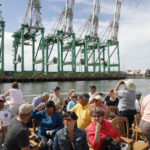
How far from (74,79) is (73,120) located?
49864 mm

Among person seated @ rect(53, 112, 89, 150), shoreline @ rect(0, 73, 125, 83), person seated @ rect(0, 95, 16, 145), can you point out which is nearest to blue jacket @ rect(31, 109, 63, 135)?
person seated @ rect(0, 95, 16, 145)

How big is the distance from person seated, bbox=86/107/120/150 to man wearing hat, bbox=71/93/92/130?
0.71 metres

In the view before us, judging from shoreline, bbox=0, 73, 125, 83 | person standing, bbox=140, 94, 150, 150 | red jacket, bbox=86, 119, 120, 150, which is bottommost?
red jacket, bbox=86, 119, 120, 150

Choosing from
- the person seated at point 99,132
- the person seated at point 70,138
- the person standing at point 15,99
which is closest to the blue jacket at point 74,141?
the person seated at point 70,138

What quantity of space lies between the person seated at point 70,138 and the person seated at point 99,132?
256mm

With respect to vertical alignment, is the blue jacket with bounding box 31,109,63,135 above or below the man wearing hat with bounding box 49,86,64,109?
below

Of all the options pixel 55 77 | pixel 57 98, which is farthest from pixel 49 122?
pixel 55 77

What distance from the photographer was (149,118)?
2186mm

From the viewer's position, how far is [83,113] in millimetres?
3131

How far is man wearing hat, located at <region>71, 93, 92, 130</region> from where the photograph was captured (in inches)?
121

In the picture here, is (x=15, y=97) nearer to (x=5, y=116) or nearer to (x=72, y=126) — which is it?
(x=5, y=116)

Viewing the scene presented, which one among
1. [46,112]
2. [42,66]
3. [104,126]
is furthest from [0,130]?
[42,66]

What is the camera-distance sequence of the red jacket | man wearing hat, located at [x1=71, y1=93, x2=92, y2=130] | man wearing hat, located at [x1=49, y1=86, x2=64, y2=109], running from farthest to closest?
man wearing hat, located at [x1=49, y1=86, x2=64, y2=109], man wearing hat, located at [x1=71, y1=93, x2=92, y2=130], the red jacket

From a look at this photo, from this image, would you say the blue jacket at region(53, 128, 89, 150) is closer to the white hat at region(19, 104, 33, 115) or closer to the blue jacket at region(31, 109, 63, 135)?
the white hat at region(19, 104, 33, 115)
